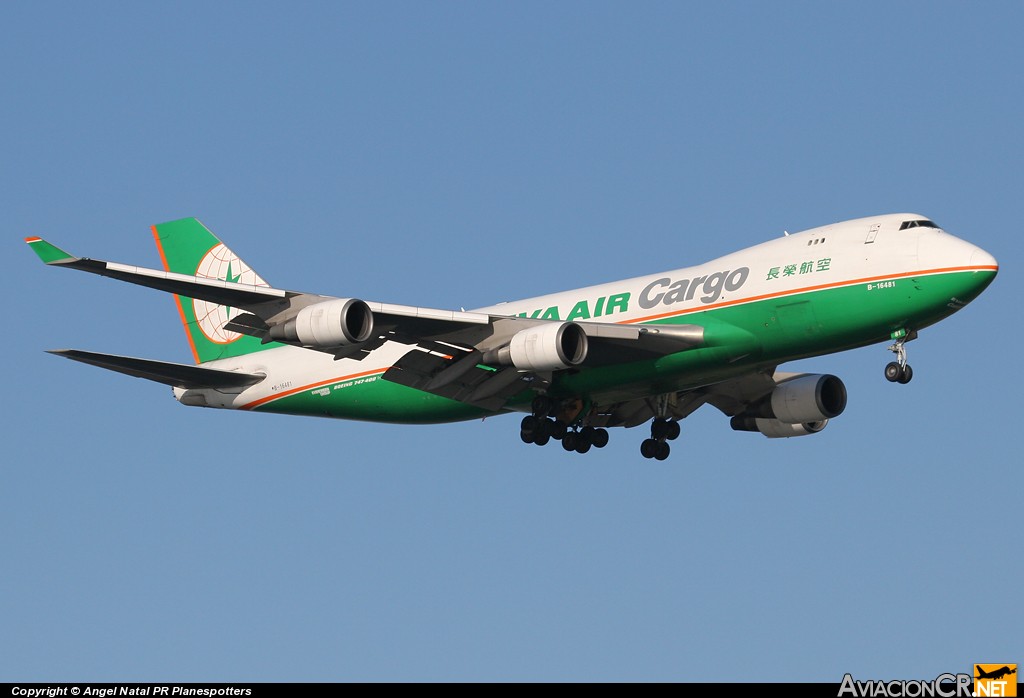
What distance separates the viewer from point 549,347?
36594mm

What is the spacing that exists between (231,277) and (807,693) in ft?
91.9

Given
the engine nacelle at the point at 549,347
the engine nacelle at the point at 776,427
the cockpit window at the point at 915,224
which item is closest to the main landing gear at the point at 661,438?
the engine nacelle at the point at 776,427

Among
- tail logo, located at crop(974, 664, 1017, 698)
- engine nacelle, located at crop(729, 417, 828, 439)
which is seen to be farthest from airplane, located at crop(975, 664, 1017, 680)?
engine nacelle, located at crop(729, 417, 828, 439)

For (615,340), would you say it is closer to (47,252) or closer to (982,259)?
(982,259)

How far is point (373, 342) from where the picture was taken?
38344mm

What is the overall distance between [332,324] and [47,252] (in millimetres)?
6583

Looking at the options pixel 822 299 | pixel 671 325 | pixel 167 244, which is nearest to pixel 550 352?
pixel 671 325

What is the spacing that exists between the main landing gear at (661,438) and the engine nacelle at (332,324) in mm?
10327

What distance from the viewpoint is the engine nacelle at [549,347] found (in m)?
36.6

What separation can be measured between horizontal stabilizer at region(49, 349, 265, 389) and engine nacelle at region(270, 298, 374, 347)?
605cm

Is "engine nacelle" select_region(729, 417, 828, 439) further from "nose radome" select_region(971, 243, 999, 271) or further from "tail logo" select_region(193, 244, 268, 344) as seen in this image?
"tail logo" select_region(193, 244, 268, 344)

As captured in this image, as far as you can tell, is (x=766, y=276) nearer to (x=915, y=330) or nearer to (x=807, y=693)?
(x=915, y=330)

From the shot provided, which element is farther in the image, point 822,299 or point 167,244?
point 167,244

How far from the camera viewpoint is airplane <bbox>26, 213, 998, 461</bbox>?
118 ft
